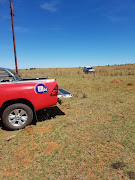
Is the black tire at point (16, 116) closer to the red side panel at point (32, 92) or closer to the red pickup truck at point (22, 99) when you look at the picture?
the red pickup truck at point (22, 99)

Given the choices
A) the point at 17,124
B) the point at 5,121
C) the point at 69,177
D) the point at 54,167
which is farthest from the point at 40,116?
the point at 69,177

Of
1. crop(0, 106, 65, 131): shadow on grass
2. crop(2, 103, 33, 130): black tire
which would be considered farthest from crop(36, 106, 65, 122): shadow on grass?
crop(2, 103, 33, 130): black tire

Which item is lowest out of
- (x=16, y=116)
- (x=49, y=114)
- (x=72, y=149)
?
(x=72, y=149)

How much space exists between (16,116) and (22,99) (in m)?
0.54

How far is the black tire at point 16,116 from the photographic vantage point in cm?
376

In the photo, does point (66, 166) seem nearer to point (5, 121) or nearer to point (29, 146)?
point (29, 146)

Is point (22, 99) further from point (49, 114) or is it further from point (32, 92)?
point (49, 114)

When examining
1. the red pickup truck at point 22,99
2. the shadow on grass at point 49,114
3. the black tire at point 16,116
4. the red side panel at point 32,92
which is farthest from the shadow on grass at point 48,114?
the red side panel at point 32,92

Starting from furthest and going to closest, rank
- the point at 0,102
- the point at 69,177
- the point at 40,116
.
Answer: the point at 40,116, the point at 0,102, the point at 69,177

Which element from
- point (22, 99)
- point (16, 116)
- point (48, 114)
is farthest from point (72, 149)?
point (48, 114)

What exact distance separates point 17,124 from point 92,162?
2.51 metres

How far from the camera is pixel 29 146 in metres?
3.32

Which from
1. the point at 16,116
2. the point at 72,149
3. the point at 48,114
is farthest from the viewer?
the point at 48,114

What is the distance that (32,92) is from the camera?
3.93 meters
